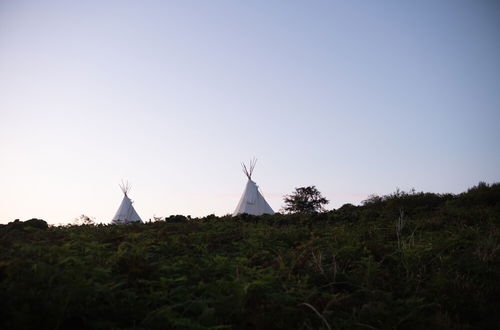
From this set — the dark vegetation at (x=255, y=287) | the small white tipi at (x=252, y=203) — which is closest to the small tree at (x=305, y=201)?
the small white tipi at (x=252, y=203)

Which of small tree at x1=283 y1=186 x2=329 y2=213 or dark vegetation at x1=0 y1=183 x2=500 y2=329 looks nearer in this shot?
dark vegetation at x1=0 y1=183 x2=500 y2=329

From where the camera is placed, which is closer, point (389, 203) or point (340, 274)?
point (340, 274)

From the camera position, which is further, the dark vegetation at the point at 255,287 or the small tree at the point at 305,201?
the small tree at the point at 305,201

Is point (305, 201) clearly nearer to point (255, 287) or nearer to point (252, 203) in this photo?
point (252, 203)

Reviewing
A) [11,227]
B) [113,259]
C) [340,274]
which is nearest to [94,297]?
[113,259]

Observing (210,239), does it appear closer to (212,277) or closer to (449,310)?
(212,277)

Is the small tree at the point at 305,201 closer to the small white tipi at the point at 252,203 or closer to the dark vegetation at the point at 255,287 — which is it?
the small white tipi at the point at 252,203

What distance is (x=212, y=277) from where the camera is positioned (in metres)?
6.31

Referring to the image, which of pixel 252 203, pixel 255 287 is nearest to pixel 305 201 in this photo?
pixel 252 203

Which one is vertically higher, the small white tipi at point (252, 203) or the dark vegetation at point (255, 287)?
the small white tipi at point (252, 203)

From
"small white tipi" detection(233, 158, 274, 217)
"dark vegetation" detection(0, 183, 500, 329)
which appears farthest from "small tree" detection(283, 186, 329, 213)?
"dark vegetation" detection(0, 183, 500, 329)

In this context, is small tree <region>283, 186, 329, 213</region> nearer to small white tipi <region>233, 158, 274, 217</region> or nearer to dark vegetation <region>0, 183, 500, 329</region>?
small white tipi <region>233, 158, 274, 217</region>

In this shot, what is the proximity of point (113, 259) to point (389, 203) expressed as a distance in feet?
47.1

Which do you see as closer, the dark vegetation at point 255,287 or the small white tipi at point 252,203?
the dark vegetation at point 255,287
